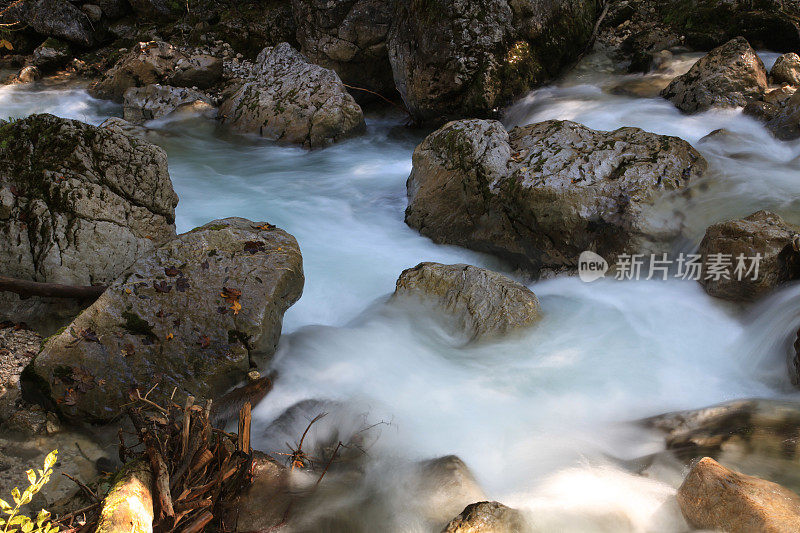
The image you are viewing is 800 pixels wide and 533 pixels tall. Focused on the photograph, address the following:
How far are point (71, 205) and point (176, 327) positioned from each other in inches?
72.2

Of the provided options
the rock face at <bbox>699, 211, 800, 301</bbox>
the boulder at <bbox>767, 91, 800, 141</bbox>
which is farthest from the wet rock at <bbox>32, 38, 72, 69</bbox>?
the boulder at <bbox>767, 91, 800, 141</bbox>

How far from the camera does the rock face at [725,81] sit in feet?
26.7

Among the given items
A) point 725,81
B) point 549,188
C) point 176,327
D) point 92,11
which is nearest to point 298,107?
point 549,188

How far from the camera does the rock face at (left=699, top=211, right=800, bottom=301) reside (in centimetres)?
481

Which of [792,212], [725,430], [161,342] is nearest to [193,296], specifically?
[161,342]

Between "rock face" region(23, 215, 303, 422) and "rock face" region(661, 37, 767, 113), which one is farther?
"rock face" region(661, 37, 767, 113)

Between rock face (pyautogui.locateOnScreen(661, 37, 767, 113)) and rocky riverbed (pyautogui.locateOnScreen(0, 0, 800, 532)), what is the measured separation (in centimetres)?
5

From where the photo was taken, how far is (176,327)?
4227mm

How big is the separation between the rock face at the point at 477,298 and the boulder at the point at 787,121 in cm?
459

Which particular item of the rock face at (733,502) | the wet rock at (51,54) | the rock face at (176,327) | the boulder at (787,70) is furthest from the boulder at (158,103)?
the rock face at (733,502)

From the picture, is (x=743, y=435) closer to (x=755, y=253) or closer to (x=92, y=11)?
(x=755, y=253)

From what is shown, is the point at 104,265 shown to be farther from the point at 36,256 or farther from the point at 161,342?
the point at 161,342

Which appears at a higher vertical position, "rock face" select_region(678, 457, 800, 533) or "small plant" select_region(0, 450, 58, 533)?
"small plant" select_region(0, 450, 58, 533)

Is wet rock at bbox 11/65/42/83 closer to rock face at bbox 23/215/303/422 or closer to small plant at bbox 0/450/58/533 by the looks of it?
rock face at bbox 23/215/303/422
